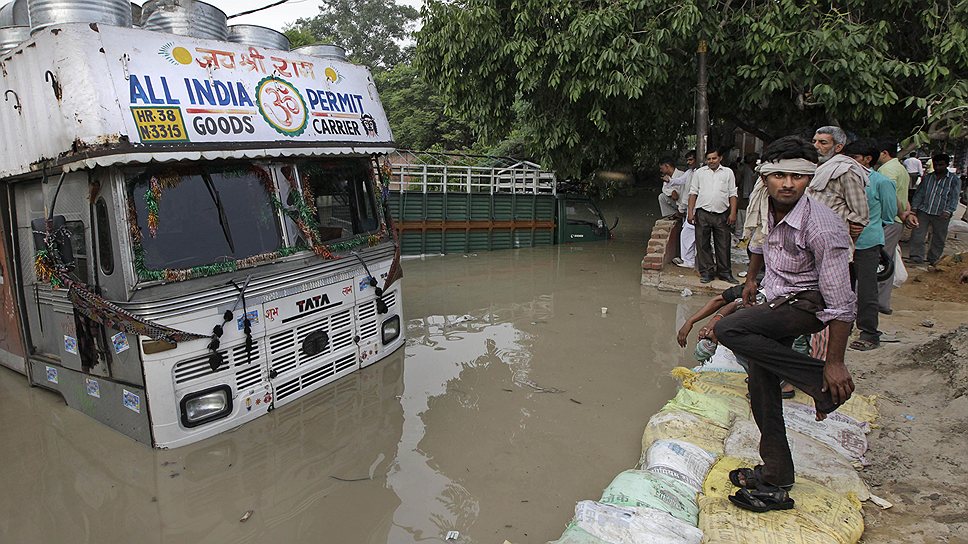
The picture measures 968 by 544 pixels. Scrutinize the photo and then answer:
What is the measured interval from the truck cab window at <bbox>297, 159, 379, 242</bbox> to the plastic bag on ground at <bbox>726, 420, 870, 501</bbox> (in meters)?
3.31

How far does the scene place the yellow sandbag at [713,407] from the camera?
3702mm

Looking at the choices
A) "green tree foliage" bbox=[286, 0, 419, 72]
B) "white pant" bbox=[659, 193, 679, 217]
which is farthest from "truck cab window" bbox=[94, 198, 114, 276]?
"green tree foliage" bbox=[286, 0, 419, 72]

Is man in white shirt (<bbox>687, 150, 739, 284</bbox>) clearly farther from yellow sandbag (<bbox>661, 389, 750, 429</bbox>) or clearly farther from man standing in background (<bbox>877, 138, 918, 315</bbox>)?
yellow sandbag (<bbox>661, 389, 750, 429</bbox>)

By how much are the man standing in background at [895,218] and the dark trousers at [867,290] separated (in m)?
0.27

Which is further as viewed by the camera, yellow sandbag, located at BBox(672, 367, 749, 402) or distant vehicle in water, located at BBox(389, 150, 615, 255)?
distant vehicle in water, located at BBox(389, 150, 615, 255)

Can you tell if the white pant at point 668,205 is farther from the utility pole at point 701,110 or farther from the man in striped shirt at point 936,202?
the man in striped shirt at point 936,202

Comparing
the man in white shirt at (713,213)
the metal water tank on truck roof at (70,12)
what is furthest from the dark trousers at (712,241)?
the metal water tank on truck roof at (70,12)

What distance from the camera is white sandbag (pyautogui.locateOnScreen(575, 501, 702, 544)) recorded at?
2484 millimetres

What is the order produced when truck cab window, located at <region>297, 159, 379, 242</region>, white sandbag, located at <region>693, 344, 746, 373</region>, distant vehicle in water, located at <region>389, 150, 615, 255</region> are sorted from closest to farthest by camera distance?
white sandbag, located at <region>693, 344, 746, 373</region> < truck cab window, located at <region>297, 159, 379, 242</region> < distant vehicle in water, located at <region>389, 150, 615, 255</region>

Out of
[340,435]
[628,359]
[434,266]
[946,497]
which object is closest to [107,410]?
[340,435]

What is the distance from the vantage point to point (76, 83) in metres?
3.49

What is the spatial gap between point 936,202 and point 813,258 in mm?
8108

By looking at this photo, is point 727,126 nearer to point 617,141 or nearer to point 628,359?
point 617,141

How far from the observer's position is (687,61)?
1027 cm
